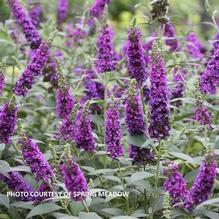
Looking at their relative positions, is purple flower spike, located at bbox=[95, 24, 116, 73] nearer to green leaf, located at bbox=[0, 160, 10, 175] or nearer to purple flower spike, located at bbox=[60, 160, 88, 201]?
green leaf, located at bbox=[0, 160, 10, 175]

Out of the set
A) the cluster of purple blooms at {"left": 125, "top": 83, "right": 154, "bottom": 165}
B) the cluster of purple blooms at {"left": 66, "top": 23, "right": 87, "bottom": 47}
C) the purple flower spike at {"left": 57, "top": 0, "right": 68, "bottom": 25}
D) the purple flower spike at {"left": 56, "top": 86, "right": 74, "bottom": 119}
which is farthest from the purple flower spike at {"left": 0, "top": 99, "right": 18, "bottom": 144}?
the purple flower spike at {"left": 57, "top": 0, "right": 68, "bottom": 25}

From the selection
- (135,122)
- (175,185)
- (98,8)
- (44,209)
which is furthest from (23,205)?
(98,8)

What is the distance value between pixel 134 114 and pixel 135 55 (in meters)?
0.59

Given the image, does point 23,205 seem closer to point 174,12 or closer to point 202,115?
point 202,115

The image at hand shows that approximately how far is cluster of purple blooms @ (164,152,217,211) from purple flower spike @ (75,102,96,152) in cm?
66

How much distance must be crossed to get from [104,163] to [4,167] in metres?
1.27

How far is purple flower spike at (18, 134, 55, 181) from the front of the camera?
3820 mm

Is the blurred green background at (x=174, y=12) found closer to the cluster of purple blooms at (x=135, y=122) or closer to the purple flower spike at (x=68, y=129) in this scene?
the purple flower spike at (x=68, y=129)

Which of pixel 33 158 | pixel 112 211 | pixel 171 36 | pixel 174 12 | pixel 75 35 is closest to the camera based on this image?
pixel 33 158

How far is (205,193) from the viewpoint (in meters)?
3.45

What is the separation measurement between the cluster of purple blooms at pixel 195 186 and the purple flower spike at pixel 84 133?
0.66 meters

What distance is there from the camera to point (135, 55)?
4.31 meters

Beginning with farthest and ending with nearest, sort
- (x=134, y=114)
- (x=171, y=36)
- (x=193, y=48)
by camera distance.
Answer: (x=193, y=48), (x=171, y=36), (x=134, y=114)

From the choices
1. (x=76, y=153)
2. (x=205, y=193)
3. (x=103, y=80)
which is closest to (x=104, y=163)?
(x=76, y=153)
